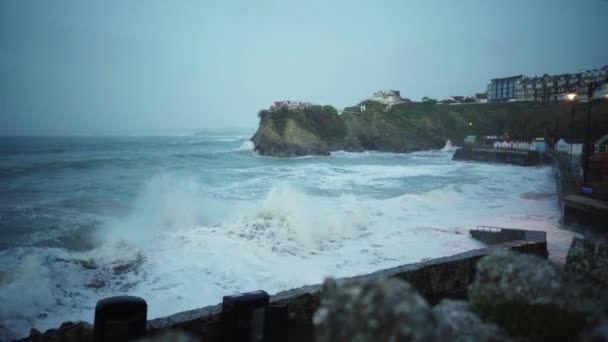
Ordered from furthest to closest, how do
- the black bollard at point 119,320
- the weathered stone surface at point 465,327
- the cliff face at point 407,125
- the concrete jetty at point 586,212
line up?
the cliff face at point 407,125
the concrete jetty at point 586,212
the black bollard at point 119,320
the weathered stone surface at point 465,327

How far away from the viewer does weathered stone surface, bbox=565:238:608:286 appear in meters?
2.57

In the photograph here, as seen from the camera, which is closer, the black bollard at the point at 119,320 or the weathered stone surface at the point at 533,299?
the weathered stone surface at the point at 533,299

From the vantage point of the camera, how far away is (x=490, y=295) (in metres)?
2.18

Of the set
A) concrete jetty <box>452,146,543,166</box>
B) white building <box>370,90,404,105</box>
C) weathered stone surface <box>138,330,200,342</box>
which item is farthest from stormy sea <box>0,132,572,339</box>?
white building <box>370,90,404,105</box>

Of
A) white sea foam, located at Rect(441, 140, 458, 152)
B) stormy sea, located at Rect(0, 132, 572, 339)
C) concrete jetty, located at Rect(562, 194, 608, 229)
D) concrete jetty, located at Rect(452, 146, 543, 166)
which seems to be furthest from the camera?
white sea foam, located at Rect(441, 140, 458, 152)

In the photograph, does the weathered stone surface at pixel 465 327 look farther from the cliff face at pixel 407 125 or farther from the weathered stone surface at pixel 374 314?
the cliff face at pixel 407 125

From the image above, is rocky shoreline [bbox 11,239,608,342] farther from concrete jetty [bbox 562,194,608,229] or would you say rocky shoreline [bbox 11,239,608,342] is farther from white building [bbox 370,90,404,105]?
white building [bbox 370,90,404,105]

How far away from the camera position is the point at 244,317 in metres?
4.86

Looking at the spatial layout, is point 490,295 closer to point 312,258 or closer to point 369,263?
point 369,263

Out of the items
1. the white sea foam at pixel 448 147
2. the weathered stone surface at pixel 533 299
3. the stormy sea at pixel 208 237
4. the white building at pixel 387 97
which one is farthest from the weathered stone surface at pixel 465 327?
the white building at pixel 387 97

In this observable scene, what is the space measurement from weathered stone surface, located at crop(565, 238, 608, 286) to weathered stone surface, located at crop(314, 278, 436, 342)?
5.90ft

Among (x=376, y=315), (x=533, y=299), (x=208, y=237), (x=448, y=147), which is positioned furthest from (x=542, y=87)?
(x=376, y=315)

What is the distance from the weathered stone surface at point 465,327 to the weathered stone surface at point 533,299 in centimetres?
17

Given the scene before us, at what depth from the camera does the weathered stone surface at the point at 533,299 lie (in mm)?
2006
